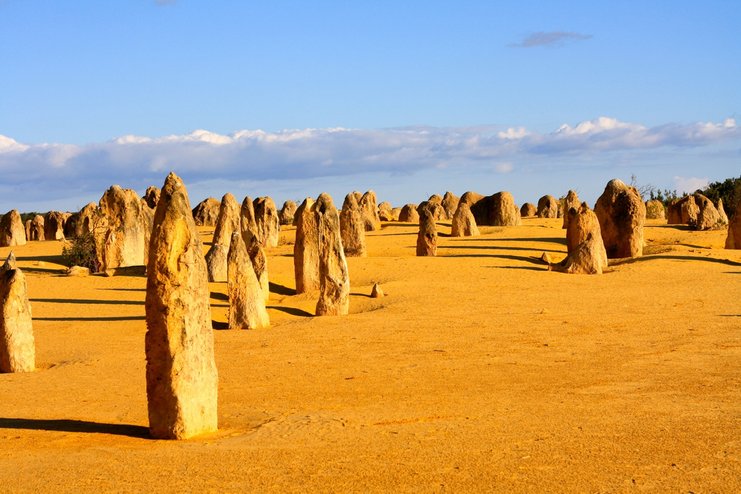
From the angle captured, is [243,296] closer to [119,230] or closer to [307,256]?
[307,256]

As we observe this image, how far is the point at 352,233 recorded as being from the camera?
1152 inches

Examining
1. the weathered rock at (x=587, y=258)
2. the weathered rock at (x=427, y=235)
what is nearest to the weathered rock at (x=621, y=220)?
the weathered rock at (x=587, y=258)

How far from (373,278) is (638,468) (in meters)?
16.7

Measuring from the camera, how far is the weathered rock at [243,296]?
1795 cm

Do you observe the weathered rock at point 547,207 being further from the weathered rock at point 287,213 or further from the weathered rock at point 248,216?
the weathered rock at point 248,216

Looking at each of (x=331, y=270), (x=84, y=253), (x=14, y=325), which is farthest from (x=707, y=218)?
(x=14, y=325)

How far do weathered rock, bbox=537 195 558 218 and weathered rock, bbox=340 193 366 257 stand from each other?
2522 cm

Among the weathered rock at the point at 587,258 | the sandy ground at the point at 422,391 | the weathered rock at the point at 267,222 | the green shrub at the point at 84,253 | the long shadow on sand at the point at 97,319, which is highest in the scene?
the weathered rock at the point at 267,222

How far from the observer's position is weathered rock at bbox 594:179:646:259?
90.8ft

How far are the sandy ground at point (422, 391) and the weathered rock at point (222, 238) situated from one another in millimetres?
1328

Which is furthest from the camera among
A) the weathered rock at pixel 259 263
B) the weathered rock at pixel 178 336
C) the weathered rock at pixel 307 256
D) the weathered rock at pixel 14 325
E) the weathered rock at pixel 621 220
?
the weathered rock at pixel 621 220

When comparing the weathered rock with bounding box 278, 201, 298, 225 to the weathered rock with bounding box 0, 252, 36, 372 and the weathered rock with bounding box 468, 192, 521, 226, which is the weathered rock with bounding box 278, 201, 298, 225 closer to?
the weathered rock with bounding box 468, 192, 521, 226

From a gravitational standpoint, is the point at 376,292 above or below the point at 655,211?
below

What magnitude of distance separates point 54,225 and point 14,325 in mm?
35193
